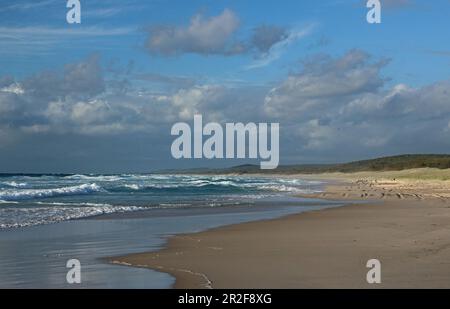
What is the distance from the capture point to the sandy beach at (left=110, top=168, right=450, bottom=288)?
9.52 meters

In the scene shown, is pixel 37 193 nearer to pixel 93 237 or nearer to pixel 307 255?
pixel 93 237

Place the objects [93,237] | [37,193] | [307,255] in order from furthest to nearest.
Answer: [37,193] → [93,237] → [307,255]

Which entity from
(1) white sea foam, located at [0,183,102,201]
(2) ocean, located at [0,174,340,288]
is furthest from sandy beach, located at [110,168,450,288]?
(1) white sea foam, located at [0,183,102,201]

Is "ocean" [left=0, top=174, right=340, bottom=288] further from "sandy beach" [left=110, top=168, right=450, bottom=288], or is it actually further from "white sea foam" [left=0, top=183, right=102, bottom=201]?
"white sea foam" [left=0, top=183, right=102, bottom=201]

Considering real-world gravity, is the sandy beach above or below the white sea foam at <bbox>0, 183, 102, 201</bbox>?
below

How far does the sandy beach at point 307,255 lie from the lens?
9523 mm

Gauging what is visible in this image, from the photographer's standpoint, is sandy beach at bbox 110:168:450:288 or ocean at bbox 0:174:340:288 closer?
sandy beach at bbox 110:168:450:288

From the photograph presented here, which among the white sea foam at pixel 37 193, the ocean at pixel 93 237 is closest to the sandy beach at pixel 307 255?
the ocean at pixel 93 237

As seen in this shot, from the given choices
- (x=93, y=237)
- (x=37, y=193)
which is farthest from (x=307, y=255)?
(x=37, y=193)

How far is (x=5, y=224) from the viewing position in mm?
19500

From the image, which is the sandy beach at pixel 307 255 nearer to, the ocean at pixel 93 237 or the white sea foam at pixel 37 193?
the ocean at pixel 93 237

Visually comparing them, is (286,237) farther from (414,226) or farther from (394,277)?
(394,277)

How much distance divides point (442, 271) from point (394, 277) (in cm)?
96

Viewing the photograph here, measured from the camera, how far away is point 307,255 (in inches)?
484
